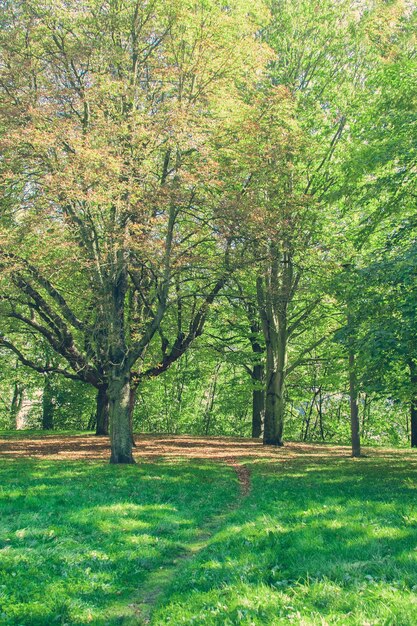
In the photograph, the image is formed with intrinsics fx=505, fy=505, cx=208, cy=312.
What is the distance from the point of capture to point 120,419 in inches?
739

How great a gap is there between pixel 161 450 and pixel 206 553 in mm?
16698

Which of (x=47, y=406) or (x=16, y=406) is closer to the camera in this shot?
(x=47, y=406)

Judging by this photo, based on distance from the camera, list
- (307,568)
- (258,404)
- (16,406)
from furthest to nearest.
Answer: (16,406)
(258,404)
(307,568)

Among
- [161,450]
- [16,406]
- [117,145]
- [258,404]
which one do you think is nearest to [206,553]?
[117,145]

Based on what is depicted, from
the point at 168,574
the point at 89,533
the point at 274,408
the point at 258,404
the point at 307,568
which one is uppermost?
the point at 258,404

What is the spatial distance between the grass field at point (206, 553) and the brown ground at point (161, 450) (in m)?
7.56

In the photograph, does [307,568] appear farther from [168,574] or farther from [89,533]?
[89,533]

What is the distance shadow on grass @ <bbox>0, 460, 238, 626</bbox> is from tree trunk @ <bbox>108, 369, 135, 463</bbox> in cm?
248

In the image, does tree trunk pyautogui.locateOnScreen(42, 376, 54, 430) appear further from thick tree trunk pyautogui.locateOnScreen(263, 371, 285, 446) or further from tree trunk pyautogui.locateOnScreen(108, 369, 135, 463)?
tree trunk pyautogui.locateOnScreen(108, 369, 135, 463)

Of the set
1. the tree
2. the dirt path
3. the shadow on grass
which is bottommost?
the dirt path

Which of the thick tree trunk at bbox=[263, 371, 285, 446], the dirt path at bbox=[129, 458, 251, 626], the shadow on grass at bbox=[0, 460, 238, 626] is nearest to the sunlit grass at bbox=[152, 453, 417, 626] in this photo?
the dirt path at bbox=[129, 458, 251, 626]

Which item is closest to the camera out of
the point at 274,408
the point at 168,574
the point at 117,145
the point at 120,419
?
the point at 168,574

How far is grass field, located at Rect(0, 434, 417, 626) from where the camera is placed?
528cm

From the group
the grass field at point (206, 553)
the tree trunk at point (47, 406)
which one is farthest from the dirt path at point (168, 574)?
the tree trunk at point (47, 406)
